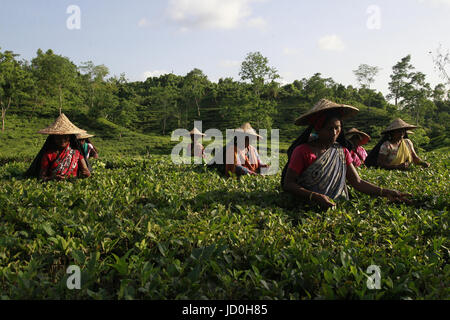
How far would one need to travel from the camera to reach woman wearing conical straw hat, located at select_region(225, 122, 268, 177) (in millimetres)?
5578

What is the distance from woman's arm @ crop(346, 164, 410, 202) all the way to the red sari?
412 cm

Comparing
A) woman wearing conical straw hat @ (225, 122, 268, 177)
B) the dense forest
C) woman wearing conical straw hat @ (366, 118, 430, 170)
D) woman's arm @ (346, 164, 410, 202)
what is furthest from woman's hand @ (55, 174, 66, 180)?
the dense forest

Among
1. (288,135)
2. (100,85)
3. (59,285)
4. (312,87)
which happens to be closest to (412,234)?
(59,285)

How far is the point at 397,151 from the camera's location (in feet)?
20.6

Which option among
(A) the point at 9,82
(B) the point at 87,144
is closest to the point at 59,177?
(B) the point at 87,144

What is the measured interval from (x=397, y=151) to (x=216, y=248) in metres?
5.74

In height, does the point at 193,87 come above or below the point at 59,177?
above

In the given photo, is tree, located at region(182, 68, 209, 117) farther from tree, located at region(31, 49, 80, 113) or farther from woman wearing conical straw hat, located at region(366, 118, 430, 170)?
woman wearing conical straw hat, located at region(366, 118, 430, 170)

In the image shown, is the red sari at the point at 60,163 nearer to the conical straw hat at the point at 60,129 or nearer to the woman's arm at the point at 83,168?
the woman's arm at the point at 83,168

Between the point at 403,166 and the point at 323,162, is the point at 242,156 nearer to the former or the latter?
the point at 323,162

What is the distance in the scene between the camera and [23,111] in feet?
A: 137

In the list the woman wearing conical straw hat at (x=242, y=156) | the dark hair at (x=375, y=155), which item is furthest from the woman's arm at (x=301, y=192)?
the dark hair at (x=375, y=155)

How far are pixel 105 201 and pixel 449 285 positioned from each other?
2969mm
